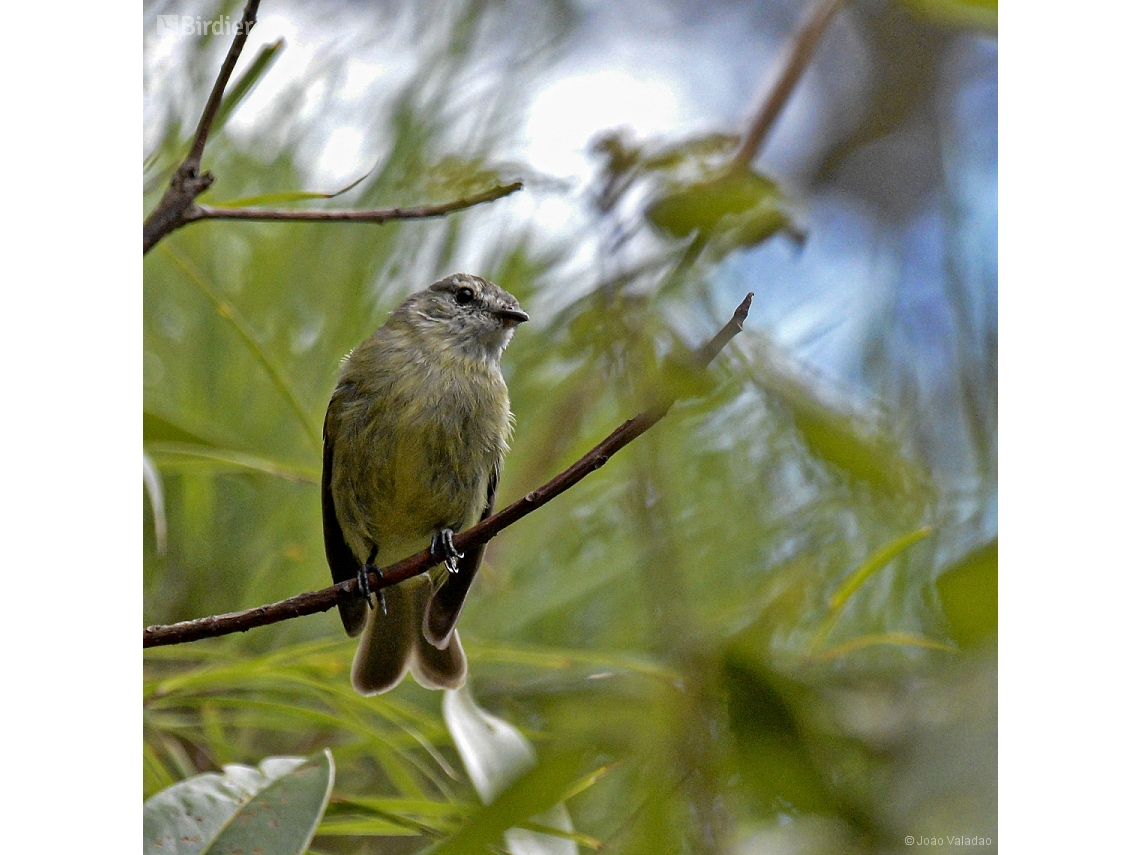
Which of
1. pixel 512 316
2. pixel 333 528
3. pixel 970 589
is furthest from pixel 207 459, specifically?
pixel 970 589

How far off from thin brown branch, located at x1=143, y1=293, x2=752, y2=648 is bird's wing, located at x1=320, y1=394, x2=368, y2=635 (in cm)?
6

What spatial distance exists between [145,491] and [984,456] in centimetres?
108

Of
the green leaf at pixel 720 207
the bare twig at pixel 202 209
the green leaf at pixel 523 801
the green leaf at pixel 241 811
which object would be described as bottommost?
the green leaf at pixel 523 801

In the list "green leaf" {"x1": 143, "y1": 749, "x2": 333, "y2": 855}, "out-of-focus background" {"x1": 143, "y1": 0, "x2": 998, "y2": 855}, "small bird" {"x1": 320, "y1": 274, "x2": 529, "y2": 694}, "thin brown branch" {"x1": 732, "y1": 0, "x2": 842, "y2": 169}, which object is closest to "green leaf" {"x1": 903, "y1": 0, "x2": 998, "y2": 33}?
"out-of-focus background" {"x1": 143, "y1": 0, "x2": 998, "y2": 855}

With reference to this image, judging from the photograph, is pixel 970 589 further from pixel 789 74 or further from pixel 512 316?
pixel 789 74

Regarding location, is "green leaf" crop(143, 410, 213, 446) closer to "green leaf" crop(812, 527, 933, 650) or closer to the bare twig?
the bare twig

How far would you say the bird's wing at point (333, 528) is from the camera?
1.39 metres

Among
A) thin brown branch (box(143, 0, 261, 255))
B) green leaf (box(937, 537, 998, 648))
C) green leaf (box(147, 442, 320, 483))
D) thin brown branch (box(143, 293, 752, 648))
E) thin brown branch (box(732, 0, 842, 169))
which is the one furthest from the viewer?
thin brown branch (box(732, 0, 842, 169))

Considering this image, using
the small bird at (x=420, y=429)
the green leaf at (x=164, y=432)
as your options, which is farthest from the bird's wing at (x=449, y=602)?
the green leaf at (x=164, y=432)

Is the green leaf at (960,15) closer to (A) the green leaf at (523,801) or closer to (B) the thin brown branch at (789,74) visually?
(B) the thin brown branch at (789,74)

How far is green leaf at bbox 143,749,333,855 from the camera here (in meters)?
1.14

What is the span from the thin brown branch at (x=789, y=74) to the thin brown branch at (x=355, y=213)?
29 centimetres

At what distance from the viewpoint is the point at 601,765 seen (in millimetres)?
734
